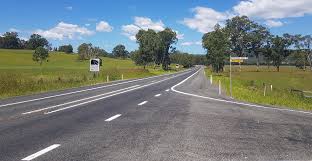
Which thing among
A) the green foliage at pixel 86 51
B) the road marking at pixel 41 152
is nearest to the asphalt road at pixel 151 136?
the road marking at pixel 41 152

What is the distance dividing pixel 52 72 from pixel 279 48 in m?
84.7

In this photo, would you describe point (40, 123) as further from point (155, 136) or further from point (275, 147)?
point (275, 147)

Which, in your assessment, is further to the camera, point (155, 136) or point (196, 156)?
point (155, 136)

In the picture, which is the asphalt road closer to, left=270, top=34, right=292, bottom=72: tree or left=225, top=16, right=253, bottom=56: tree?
left=225, top=16, right=253, bottom=56: tree

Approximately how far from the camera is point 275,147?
870 centimetres

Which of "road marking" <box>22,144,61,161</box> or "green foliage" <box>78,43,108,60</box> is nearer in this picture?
"road marking" <box>22,144,61,161</box>

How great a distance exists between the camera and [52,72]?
268 feet

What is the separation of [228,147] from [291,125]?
14.6ft

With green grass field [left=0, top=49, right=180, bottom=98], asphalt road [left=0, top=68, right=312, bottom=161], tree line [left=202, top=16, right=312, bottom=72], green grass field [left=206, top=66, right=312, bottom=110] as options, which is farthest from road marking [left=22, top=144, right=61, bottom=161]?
tree line [left=202, top=16, right=312, bottom=72]

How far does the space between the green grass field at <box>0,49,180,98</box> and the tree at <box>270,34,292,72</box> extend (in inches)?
1470

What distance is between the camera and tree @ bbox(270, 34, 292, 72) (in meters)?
139

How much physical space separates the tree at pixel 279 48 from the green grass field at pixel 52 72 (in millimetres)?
37326

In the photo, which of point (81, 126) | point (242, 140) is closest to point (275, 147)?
point (242, 140)

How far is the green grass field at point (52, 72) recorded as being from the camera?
106 ft
